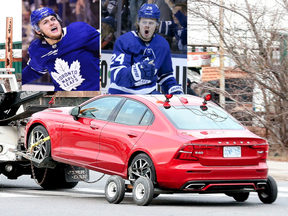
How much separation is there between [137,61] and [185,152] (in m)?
17.4

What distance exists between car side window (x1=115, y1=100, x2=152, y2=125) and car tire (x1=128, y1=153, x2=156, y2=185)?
2.08 feet

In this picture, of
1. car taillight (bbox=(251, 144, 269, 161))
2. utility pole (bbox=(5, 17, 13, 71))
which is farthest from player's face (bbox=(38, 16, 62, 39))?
car taillight (bbox=(251, 144, 269, 161))

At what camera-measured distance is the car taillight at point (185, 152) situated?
8648 millimetres

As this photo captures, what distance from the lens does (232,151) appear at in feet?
29.4

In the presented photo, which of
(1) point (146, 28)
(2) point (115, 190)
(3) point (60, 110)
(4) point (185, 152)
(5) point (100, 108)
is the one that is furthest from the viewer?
(1) point (146, 28)

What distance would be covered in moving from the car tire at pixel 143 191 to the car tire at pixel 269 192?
6.98ft

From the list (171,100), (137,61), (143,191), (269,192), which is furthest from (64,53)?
(143,191)

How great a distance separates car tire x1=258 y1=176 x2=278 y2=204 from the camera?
9.71m

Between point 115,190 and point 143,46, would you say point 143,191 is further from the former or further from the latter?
point 143,46

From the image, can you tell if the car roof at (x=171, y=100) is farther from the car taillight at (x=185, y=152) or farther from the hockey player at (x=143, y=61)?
the hockey player at (x=143, y=61)

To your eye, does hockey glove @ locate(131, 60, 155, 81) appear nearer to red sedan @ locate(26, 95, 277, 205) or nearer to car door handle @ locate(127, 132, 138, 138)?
red sedan @ locate(26, 95, 277, 205)

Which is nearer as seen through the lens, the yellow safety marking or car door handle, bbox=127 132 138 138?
car door handle, bbox=127 132 138 138

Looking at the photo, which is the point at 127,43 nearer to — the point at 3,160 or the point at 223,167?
the point at 3,160

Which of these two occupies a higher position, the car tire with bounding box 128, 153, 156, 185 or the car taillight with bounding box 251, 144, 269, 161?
the car taillight with bounding box 251, 144, 269, 161
